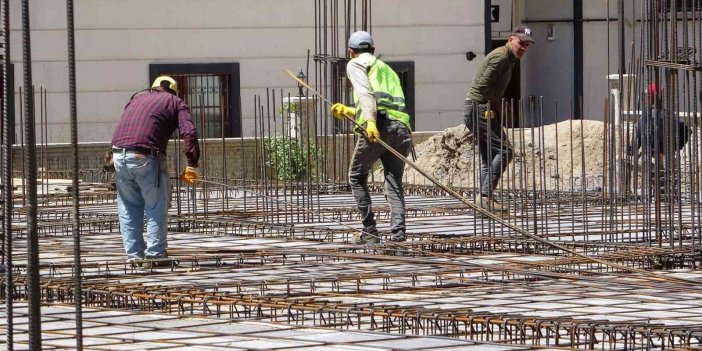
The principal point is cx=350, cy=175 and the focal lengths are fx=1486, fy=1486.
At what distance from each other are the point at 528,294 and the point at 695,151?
2.30 meters

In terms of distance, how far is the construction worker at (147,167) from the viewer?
941cm

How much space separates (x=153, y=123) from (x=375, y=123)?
5.10ft

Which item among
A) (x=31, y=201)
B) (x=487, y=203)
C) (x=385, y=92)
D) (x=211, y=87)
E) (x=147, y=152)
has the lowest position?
(x=487, y=203)

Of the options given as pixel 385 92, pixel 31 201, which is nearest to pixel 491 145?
pixel 385 92

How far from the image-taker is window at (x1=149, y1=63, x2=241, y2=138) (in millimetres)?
23156

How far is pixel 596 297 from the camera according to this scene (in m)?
8.02

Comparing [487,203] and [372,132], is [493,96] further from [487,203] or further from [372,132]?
[372,132]

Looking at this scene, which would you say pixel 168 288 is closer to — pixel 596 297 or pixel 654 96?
pixel 596 297

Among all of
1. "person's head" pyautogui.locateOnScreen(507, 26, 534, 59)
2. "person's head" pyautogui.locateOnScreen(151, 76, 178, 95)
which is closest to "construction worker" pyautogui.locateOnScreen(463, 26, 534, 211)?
"person's head" pyautogui.locateOnScreen(507, 26, 534, 59)

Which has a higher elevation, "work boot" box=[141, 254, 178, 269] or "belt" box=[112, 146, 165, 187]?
"belt" box=[112, 146, 165, 187]

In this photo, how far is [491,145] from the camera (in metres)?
11.6

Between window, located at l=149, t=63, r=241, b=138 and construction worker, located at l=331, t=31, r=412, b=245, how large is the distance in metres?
12.9

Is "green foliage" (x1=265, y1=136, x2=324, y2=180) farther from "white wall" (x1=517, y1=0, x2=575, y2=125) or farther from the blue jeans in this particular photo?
"white wall" (x1=517, y1=0, x2=575, y2=125)

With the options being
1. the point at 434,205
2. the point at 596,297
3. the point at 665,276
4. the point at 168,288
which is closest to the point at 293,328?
the point at 168,288
